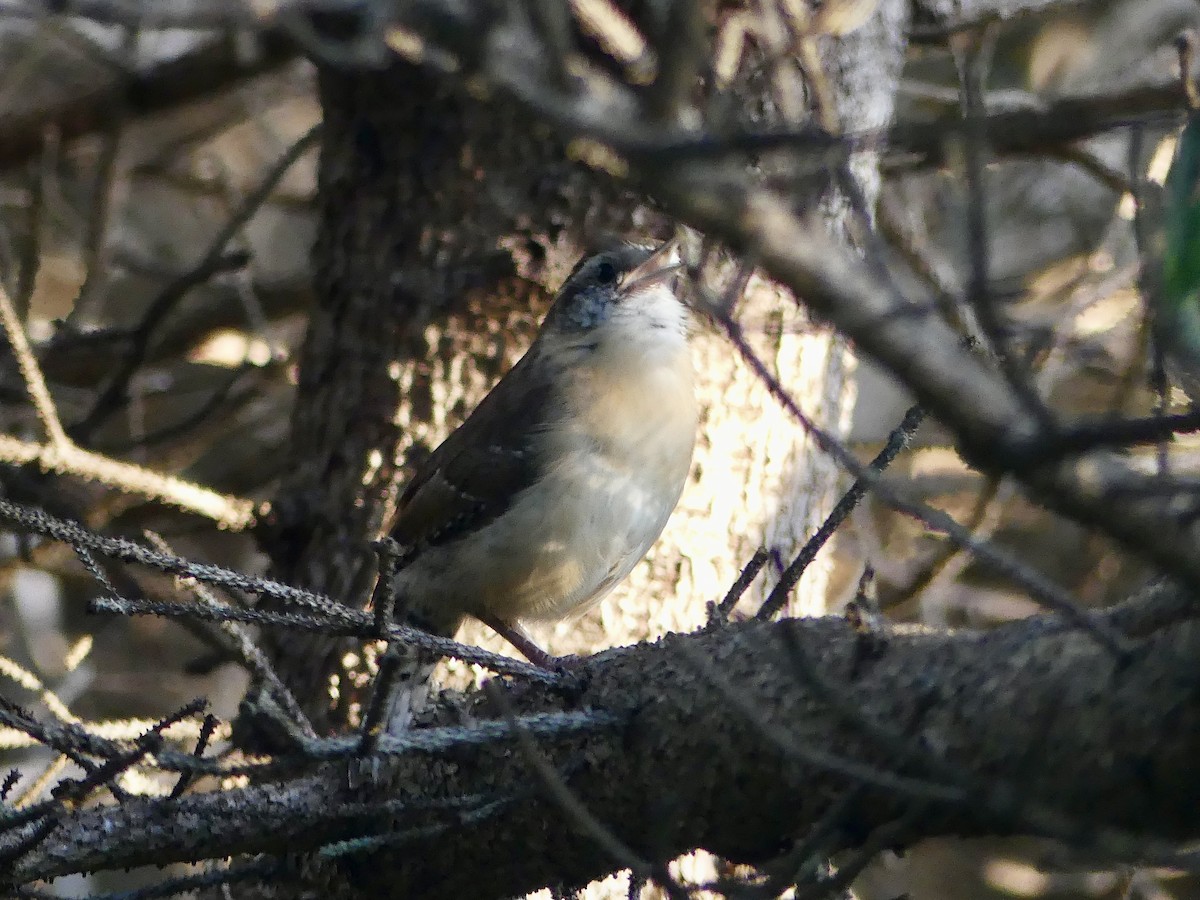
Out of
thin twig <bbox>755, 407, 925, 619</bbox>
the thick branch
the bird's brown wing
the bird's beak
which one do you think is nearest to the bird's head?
the bird's beak

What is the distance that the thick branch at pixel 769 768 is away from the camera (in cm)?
202

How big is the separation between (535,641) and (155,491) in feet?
4.26

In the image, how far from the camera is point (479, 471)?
13.9 ft

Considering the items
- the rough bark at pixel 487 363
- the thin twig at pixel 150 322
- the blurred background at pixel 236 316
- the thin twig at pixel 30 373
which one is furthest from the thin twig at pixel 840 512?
the thin twig at pixel 150 322

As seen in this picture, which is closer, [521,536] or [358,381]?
[521,536]

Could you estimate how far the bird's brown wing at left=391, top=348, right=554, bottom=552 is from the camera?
423cm

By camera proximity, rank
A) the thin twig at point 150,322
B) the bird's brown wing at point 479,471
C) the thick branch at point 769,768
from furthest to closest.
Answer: the thin twig at point 150,322 < the bird's brown wing at point 479,471 < the thick branch at point 769,768

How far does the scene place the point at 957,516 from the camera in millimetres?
5969

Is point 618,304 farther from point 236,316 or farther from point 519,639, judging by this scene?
point 236,316

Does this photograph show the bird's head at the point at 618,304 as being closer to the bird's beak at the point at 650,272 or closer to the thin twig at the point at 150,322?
the bird's beak at the point at 650,272

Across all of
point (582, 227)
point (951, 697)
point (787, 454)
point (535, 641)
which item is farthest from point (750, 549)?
point (951, 697)

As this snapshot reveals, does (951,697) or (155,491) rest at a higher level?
(155,491)

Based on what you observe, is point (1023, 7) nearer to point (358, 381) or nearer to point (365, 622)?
point (358, 381)

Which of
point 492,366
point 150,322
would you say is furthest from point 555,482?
point 150,322
